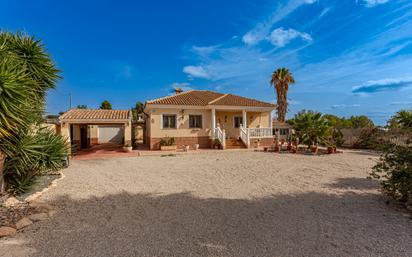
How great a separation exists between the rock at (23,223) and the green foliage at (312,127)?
17.0 m

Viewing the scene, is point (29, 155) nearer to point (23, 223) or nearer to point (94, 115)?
point (23, 223)

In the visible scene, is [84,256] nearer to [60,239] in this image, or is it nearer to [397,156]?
[60,239]

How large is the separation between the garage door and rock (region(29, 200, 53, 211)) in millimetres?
25283

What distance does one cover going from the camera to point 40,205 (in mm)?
5938

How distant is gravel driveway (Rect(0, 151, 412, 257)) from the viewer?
3793mm

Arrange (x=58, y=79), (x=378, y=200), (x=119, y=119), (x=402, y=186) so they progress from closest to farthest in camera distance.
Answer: (x=402, y=186) < (x=378, y=200) < (x=58, y=79) < (x=119, y=119)

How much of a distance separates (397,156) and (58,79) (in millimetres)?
10635

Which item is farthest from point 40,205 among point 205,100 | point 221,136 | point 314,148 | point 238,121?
point 238,121

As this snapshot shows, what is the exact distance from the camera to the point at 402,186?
5.57 m

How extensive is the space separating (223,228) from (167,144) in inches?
614

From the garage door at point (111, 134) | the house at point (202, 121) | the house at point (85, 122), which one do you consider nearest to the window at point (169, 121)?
the house at point (202, 121)

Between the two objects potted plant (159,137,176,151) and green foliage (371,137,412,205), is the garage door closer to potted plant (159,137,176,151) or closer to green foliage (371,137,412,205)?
potted plant (159,137,176,151)

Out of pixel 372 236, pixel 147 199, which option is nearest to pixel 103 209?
pixel 147 199

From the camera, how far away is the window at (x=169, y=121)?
66.8 feet
